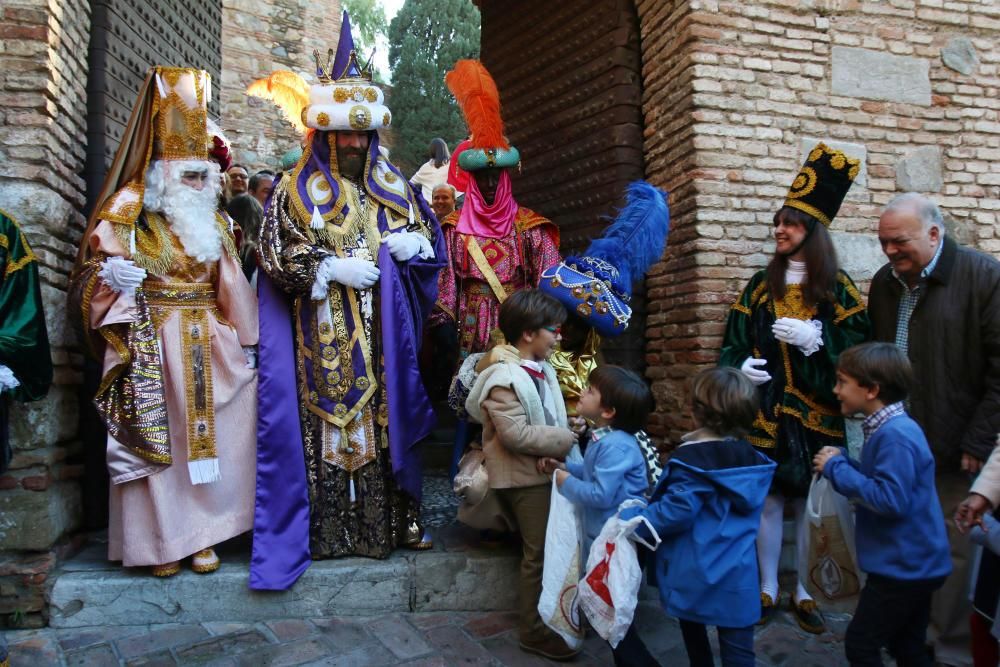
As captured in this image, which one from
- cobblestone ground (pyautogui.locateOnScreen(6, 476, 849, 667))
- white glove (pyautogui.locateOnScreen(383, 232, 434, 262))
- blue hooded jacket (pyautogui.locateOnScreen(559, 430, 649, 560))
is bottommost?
cobblestone ground (pyautogui.locateOnScreen(6, 476, 849, 667))

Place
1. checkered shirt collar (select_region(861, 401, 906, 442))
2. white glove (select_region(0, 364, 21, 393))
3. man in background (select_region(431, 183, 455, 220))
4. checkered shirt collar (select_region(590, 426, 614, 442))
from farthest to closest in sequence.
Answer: man in background (select_region(431, 183, 455, 220))
white glove (select_region(0, 364, 21, 393))
checkered shirt collar (select_region(590, 426, 614, 442))
checkered shirt collar (select_region(861, 401, 906, 442))

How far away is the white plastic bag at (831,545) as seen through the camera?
2.94 meters

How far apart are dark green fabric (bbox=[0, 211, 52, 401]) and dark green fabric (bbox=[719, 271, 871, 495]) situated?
3.31 m

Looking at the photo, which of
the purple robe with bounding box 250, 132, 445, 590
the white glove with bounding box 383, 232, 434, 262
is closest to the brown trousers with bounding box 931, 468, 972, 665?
the purple robe with bounding box 250, 132, 445, 590

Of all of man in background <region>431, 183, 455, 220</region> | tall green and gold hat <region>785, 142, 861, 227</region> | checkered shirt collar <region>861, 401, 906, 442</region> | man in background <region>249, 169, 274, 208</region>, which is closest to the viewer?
checkered shirt collar <region>861, 401, 906, 442</region>

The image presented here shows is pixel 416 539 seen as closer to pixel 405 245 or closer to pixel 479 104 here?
pixel 405 245

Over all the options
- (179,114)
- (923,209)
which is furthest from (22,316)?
(923,209)

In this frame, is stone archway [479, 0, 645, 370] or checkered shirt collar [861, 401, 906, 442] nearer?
checkered shirt collar [861, 401, 906, 442]

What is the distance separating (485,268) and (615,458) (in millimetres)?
1775

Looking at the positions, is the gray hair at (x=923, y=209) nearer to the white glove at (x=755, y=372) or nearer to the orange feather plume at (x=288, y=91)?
the white glove at (x=755, y=372)

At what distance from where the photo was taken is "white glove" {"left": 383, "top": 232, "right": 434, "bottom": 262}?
3771 millimetres

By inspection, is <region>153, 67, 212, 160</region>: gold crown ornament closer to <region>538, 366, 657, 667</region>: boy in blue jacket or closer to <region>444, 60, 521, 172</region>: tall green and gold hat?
<region>444, 60, 521, 172</region>: tall green and gold hat

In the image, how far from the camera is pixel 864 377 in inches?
104

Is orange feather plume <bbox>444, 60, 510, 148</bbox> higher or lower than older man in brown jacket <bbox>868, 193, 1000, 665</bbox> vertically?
higher
